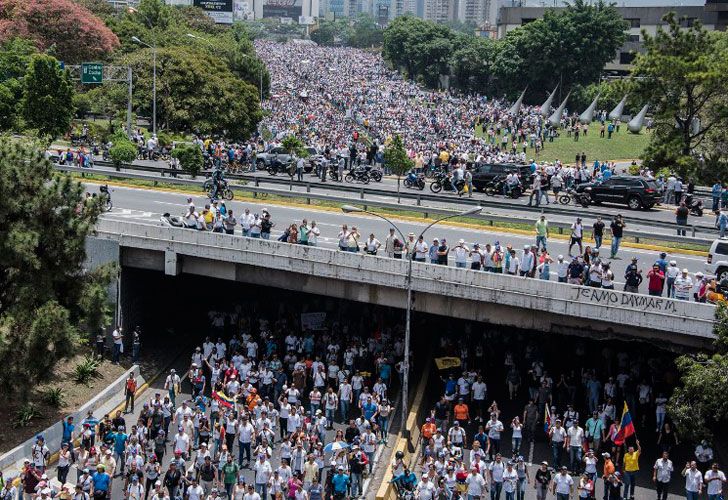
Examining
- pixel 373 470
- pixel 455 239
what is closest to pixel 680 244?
pixel 455 239

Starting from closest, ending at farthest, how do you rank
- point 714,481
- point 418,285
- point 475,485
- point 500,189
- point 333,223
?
point 714,481, point 475,485, point 418,285, point 333,223, point 500,189

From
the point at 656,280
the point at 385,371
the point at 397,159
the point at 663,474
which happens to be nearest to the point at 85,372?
the point at 385,371

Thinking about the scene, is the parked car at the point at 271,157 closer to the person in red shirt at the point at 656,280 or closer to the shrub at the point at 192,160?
the shrub at the point at 192,160

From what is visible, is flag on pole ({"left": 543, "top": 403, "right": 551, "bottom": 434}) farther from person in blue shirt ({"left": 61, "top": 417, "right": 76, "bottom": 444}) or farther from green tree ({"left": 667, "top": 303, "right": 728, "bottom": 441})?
person in blue shirt ({"left": 61, "top": 417, "right": 76, "bottom": 444})

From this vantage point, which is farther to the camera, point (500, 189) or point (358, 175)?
point (358, 175)

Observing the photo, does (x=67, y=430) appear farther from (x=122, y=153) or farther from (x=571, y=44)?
(x=571, y=44)

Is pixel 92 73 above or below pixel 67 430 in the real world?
above

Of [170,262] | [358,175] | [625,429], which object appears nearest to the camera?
[625,429]

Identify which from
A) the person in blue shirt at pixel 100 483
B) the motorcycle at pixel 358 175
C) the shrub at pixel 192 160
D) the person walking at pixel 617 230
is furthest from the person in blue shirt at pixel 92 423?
the motorcycle at pixel 358 175
